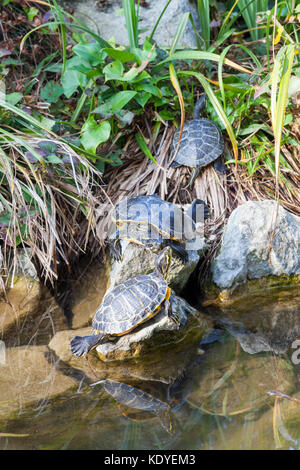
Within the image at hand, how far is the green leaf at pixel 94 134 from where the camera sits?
10.9 ft

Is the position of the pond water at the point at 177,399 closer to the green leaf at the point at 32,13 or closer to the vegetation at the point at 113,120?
the vegetation at the point at 113,120

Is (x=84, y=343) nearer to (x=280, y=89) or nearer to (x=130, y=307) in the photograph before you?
(x=130, y=307)

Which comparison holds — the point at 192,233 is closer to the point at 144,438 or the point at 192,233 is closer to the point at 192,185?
the point at 192,185

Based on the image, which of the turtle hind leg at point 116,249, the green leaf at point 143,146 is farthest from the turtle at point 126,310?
the green leaf at point 143,146

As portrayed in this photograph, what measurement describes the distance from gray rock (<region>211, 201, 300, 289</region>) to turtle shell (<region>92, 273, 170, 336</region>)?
680mm

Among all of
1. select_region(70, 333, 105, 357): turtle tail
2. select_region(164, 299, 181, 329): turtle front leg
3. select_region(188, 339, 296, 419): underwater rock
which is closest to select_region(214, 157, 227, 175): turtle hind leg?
select_region(164, 299, 181, 329): turtle front leg

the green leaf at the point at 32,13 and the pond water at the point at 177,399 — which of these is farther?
the green leaf at the point at 32,13

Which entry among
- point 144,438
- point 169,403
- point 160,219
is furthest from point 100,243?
point 144,438

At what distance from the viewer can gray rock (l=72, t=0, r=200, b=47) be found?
4371mm

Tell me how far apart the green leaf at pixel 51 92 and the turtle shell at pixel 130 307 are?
6.15 feet

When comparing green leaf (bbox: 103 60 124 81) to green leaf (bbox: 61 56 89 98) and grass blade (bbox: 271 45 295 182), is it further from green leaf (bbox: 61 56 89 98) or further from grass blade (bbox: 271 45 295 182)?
grass blade (bbox: 271 45 295 182)

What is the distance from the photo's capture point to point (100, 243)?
3307 mm

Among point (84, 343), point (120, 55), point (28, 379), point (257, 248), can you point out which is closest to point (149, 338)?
point (84, 343)

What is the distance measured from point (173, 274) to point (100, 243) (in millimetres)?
626
